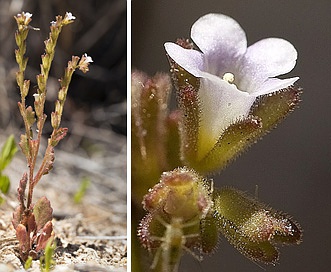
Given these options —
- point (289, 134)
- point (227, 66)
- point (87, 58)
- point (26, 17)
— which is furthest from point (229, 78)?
point (26, 17)

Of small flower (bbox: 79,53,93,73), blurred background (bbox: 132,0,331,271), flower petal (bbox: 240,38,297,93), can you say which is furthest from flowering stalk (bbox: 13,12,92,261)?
flower petal (bbox: 240,38,297,93)

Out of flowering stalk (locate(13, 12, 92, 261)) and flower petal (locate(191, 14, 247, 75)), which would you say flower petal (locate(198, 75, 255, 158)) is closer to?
flower petal (locate(191, 14, 247, 75))

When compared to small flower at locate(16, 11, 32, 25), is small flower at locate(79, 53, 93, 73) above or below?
below

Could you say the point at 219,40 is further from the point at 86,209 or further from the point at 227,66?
the point at 86,209

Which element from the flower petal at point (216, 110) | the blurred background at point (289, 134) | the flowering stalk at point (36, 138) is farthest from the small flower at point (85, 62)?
the flower petal at point (216, 110)

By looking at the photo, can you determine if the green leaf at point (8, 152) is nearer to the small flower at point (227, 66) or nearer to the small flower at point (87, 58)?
the small flower at point (87, 58)

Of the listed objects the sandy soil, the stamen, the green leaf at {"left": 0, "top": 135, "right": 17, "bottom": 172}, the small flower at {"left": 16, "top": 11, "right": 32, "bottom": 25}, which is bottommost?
the sandy soil

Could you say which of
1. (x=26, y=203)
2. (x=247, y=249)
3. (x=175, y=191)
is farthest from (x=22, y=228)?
(x=247, y=249)
